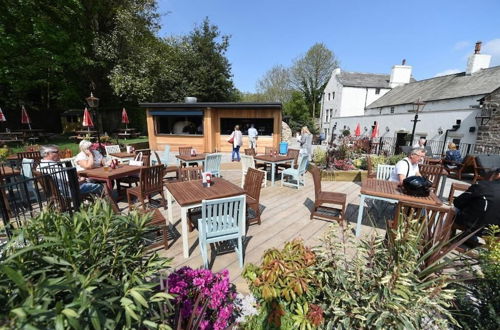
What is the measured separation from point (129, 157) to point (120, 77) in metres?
11.4

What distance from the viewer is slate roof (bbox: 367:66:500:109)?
1270cm

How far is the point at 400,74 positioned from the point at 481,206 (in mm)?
27582

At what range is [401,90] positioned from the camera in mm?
21156

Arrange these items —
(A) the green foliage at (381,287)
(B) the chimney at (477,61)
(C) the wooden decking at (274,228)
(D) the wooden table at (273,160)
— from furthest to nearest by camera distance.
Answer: (B) the chimney at (477,61) → (D) the wooden table at (273,160) → (C) the wooden decking at (274,228) → (A) the green foliage at (381,287)

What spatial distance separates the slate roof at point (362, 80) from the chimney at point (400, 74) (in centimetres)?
84

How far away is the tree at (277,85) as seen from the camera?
33000 millimetres

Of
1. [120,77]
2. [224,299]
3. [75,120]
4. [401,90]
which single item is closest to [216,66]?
[120,77]

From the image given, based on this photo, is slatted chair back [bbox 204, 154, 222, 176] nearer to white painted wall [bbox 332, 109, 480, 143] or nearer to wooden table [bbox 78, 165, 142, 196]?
wooden table [bbox 78, 165, 142, 196]

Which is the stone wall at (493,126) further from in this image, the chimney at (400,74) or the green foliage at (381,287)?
the chimney at (400,74)

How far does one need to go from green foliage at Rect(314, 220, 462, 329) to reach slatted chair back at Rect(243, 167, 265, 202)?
192cm

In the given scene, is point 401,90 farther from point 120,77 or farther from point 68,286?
point 68,286

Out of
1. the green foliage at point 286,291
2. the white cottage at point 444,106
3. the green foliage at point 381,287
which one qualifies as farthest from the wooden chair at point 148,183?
the white cottage at point 444,106

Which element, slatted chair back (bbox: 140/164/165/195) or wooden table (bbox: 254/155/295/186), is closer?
slatted chair back (bbox: 140/164/165/195)

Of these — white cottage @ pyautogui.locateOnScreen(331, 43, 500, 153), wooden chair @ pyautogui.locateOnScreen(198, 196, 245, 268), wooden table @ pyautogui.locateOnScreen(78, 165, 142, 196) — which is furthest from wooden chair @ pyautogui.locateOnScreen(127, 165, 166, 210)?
white cottage @ pyautogui.locateOnScreen(331, 43, 500, 153)
